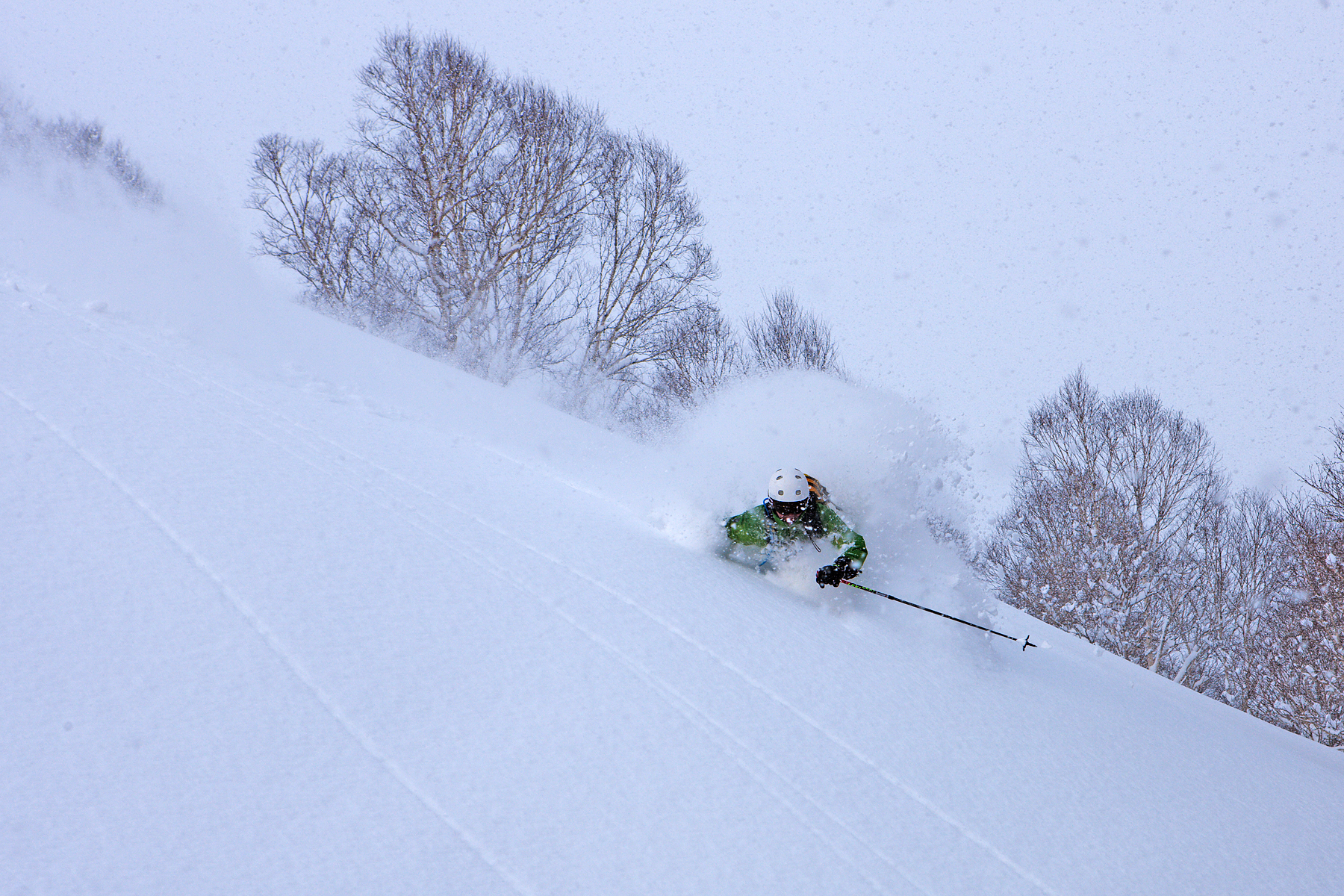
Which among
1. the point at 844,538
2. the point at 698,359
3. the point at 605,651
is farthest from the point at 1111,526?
the point at 605,651

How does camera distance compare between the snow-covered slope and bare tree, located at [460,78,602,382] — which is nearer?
the snow-covered slope

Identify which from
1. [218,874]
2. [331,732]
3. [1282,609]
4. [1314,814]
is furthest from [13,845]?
[1282,609]

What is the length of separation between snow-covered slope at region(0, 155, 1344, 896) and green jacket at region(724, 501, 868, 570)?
295mm

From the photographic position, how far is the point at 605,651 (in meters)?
3.64

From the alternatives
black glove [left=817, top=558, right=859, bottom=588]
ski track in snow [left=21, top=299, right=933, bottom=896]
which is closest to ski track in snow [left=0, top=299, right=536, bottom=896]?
ski track in snow [left=21, top=299, right=933, bottom=896]

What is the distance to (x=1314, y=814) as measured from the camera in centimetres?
417

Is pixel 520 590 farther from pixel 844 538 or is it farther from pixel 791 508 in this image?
pixel 844 538

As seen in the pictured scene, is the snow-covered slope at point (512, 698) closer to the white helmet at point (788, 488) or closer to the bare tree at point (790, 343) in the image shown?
the white helmet at point (788, 488)

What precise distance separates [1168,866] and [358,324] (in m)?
19.7

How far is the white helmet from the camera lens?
5453 mm

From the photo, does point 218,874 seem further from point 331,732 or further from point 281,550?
point 281,550

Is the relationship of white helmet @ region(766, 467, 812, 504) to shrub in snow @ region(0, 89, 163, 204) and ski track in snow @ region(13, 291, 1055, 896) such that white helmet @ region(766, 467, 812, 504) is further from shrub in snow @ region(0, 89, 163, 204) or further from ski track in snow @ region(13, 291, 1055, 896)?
shrub in snow @ region(0, 89, 163, 204)

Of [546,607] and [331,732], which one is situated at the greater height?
[546,607]

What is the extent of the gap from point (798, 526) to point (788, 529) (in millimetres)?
123
